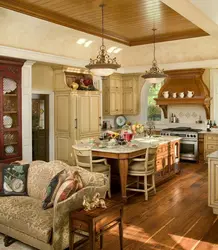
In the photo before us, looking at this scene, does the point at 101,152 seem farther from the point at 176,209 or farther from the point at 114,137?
the point at 176,209

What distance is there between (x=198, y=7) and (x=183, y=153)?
5888 mm

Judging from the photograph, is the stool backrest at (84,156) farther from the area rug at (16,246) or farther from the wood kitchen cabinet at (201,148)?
the wood kitchen cabinet at (201,148)

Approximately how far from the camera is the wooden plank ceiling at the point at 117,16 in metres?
5.35

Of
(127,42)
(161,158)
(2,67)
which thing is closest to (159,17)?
(127,42)

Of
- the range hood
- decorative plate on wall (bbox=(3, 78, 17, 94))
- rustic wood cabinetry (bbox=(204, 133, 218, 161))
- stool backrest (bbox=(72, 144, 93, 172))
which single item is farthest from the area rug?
the range hood

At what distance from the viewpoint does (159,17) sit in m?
6.27

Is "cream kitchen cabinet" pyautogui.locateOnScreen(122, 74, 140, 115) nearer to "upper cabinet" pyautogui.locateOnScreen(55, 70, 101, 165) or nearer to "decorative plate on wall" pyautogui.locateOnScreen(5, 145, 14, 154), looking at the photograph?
"upper cabinet" pyautogui.locateOnScreen(55, 70, 101, 165)

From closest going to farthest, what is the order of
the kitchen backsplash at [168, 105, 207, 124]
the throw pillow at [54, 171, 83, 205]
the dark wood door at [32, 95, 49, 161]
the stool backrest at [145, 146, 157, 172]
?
the throw pillow at [54, 171, 83, 205]
the stool backrest at [145, 146, 157, 172]
the dark wood door at [32, 95, 49, 161]
the kitchen backsplash at [168, 105, 207, 124]

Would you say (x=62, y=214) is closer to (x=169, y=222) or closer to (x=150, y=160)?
(x=169, y=222)

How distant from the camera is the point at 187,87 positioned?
9109 mm

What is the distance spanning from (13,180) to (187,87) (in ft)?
21.0

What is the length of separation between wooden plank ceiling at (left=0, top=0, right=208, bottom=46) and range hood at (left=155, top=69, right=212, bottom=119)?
1.42m

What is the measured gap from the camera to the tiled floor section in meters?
3.68

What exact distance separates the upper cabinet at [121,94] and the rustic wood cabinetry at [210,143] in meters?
2.62
